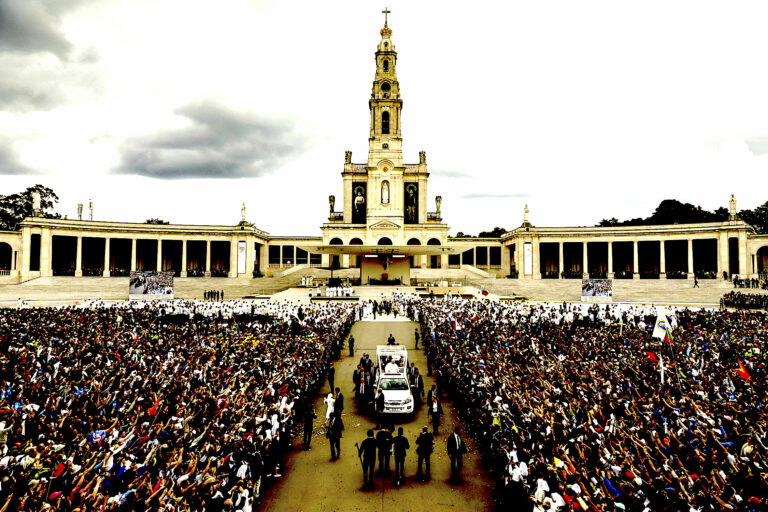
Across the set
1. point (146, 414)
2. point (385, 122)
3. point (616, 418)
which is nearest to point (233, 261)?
point (385, 122)

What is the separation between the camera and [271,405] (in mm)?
9719

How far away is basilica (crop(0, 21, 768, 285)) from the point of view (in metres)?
53.5

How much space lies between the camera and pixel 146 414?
333 inches

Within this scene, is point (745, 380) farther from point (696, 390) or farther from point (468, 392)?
point (468, 392)

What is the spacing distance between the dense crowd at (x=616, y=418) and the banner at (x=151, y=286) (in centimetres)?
2597

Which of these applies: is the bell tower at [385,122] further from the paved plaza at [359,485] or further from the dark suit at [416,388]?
the paved plaza at [359,485]

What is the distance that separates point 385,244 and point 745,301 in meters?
40.3

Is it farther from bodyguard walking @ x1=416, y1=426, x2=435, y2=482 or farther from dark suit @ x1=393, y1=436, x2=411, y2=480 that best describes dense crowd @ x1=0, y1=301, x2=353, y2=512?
bodyguard walking @ x1=416, y1=426, x2=435, y2=482

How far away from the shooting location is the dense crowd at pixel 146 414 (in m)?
5.50

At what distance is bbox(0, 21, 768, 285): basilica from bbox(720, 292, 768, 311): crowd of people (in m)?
19.0

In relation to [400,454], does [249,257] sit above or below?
above

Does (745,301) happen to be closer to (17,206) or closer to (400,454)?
(400,454)

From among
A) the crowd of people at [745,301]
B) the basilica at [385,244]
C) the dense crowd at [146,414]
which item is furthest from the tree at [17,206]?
the crowd of people at [745,301]

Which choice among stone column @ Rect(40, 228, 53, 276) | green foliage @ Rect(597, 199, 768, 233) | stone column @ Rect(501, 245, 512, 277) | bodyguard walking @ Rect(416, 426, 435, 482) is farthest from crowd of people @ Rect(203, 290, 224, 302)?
green foliage @ Rect(597, 199, 768, 233)
